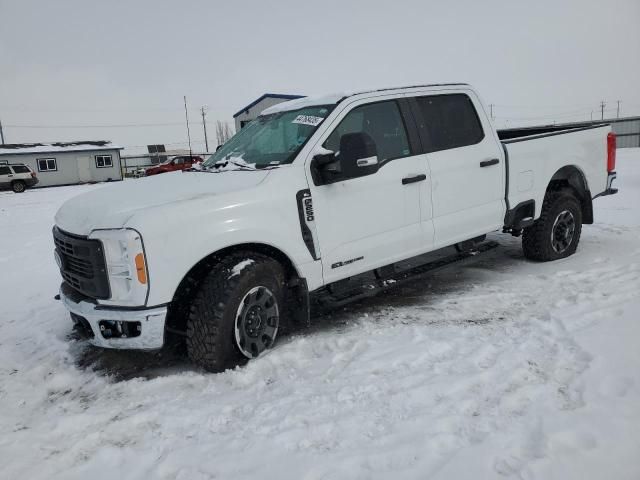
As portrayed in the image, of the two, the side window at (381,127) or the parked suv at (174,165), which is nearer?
the side window at (381,127)

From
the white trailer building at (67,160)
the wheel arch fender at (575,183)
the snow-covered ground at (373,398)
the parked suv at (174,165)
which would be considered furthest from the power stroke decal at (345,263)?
the white trailer building at (67,160)

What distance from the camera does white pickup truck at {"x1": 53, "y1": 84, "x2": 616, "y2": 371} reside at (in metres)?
3.06

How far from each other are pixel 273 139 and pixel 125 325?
Answer: 195cm

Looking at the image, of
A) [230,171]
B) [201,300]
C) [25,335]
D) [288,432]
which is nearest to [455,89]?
[230,171]

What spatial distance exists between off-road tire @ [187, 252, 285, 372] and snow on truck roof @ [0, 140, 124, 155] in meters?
38.0

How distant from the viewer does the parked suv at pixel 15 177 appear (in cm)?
2719

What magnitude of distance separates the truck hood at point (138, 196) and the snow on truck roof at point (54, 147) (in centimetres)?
3700

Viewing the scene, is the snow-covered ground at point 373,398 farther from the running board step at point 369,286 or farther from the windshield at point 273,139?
the windshield at point 273,139

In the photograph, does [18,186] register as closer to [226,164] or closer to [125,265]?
[226,164]

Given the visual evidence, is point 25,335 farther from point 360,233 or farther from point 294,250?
point 360,233

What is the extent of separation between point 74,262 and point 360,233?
214cm

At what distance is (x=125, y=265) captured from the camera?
2.96 meters

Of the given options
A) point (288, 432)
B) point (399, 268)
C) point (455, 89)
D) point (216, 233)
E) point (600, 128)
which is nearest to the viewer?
point (288, 432)

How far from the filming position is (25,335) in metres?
4.41
